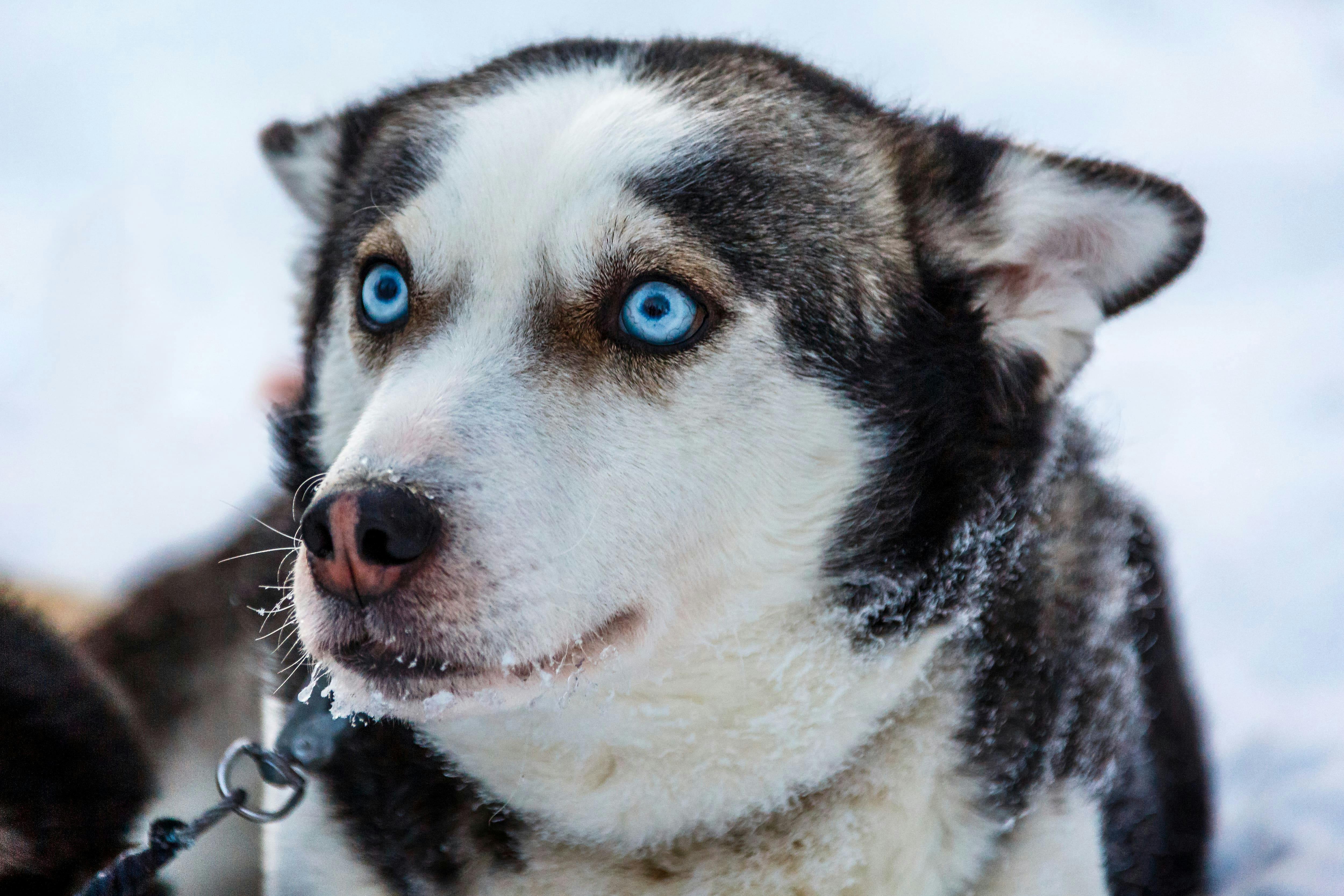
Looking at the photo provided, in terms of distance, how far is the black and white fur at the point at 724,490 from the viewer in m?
1.64

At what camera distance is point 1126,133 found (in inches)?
195

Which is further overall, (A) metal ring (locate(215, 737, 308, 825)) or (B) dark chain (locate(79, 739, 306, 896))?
(A) metal ring (locate(215, 737, 308, 825))

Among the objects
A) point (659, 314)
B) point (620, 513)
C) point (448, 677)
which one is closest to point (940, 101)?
point (659, 314)

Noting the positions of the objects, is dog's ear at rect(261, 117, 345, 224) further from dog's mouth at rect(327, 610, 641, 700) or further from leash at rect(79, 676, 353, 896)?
dog's mouth at rect(327, 610, 641, 700)

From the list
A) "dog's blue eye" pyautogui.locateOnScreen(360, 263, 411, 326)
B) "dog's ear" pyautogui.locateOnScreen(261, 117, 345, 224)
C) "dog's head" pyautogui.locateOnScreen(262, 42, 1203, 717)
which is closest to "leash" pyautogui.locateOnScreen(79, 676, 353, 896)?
"dog's head" pyautogui.locateOnScreen(262, 42, 1203, 717)

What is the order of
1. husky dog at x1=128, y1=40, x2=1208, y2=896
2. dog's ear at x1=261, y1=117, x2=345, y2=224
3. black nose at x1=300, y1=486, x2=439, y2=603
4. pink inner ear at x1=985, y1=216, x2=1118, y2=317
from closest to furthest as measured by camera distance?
black nose at x1=300, y1=486, x2=439, y2=603 < husky dog at x1=128, y1=40, x2=1208, y2=896 < pink inner ear at x1=985, y1=216, x2=1118, y2=317 < dog's ear at x1=261, y1=117, x2=345, y2=224

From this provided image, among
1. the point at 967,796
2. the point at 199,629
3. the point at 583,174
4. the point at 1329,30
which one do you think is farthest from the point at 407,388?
the point at 1329,30

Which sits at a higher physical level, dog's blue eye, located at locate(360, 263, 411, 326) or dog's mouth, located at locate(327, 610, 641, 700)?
dog's blue eye, located at locate(360, 263, 411, 326)

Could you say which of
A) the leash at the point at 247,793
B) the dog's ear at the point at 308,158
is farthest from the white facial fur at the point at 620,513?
the dog's ear at the point at 308,158

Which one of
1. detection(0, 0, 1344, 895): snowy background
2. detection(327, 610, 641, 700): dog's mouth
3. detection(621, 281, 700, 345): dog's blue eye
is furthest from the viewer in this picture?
detection(0, 0, 1344, 895): snowy background

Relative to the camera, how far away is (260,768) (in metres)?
1.89

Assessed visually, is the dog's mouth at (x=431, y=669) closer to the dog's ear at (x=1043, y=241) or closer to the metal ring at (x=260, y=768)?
the metal ring at (x=260, y=768)

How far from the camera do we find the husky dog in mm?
1626

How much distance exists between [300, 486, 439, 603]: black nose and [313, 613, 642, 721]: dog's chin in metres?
0.12
